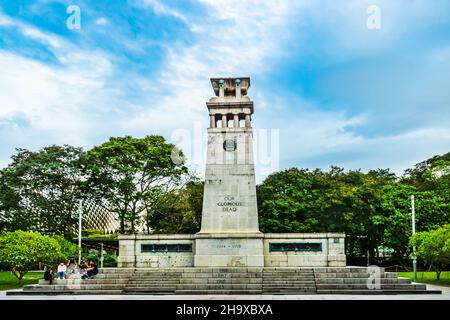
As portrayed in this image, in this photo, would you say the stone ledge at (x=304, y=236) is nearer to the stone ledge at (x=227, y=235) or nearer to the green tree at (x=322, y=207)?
the stone ledge at (x=227, y=235)

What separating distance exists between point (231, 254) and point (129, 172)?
16415mm

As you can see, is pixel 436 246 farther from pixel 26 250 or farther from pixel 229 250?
pixel 26 250

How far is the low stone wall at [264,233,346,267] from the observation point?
72.9 ft

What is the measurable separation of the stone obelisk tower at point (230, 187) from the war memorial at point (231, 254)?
0.15 feet

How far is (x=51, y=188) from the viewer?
3741 centimetres

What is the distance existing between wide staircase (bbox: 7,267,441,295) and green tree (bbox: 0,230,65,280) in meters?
3.34

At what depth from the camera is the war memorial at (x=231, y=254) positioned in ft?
63.0

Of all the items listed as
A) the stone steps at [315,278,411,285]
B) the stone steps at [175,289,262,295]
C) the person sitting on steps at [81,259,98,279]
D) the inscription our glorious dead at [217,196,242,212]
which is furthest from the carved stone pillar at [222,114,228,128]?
the person sitting on steps at [81,259,98,279]

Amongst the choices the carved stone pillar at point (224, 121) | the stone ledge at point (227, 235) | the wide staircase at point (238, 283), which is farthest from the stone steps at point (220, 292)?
the carved stone pillar at point (224, 121)

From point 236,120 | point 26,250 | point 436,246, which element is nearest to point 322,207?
point 436,246
